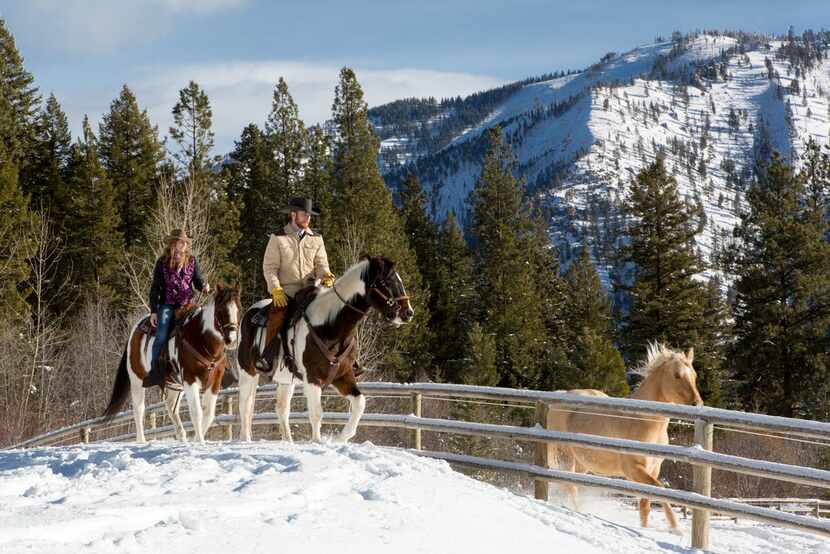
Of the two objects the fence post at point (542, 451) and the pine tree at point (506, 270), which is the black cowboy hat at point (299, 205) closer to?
the fence post at point (542, 451)

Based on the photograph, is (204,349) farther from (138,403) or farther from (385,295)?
(385,295)

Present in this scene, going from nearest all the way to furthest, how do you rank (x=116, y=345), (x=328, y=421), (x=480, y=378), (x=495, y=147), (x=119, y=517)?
(x=119, y=517) → (x=328, y=421) → (x=116, y=345) → (x=480, y=378) → (x=495, y=147)

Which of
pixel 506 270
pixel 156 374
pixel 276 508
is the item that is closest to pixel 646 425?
pixel 276 508

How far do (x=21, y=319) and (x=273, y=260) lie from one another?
2938 cm

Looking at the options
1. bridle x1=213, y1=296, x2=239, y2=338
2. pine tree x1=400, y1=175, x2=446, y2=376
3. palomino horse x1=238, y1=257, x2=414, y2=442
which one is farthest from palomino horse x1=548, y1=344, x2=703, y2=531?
pine tree x1=400, y1=175, x2=446, y2=376

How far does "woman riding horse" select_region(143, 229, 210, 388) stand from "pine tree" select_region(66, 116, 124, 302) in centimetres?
3480

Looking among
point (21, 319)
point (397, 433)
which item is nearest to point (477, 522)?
point (397, 433)

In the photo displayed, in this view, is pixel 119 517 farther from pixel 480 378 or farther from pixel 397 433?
pixel 480 378

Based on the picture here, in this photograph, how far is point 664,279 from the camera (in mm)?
40812

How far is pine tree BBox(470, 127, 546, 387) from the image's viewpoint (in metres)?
47.6

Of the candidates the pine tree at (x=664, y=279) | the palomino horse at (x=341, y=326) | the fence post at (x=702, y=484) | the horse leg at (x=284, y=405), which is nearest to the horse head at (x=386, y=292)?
the palomino horse at (x=341, y=326)

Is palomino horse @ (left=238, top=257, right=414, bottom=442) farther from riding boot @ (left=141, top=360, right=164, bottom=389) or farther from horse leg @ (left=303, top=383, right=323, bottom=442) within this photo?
riding boot @ (left=141, top=360, right=164, bottom=389)

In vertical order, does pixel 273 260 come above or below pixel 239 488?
above

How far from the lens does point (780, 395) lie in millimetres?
41062
